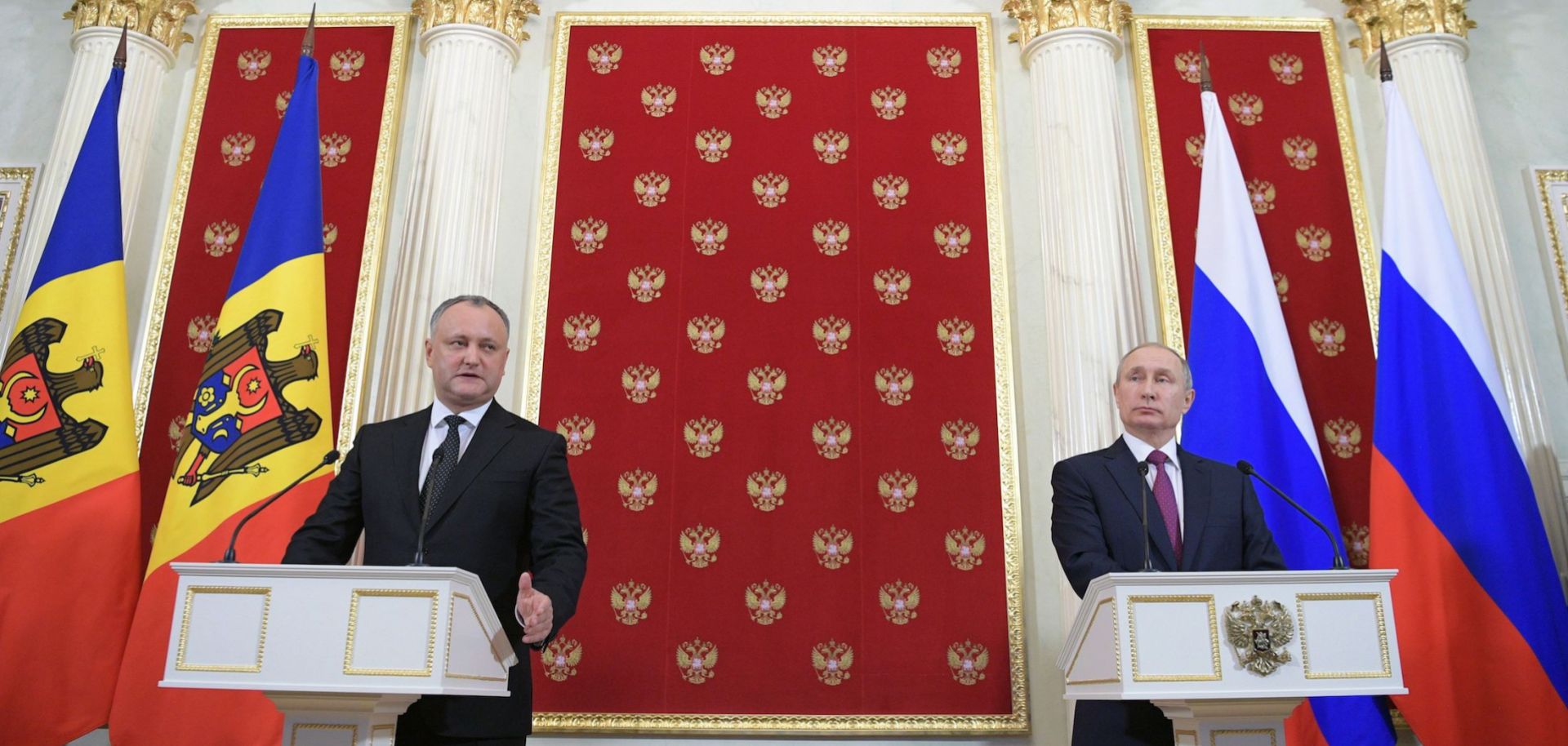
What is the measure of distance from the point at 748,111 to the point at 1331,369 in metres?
2.59

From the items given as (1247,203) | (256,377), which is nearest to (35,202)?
(256,377)

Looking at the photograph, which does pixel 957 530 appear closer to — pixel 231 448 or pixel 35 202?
pixel 231 448

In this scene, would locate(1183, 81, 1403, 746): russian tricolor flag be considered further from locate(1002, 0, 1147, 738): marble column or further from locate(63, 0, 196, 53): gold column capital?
locate(63, 0, 196, 53): gold column capital

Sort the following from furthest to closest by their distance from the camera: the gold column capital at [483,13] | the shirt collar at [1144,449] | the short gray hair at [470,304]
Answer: the gold column capital at [483,13], the shirt collar at [1144,449], the short gray hair at [470,304]

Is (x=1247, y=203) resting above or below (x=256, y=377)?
above

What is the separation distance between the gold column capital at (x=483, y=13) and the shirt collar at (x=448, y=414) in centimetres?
303

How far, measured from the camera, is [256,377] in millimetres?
4070

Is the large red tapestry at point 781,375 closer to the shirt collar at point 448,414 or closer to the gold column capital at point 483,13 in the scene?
the gold column capital at point 483,13

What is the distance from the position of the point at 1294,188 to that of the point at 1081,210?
998 mm

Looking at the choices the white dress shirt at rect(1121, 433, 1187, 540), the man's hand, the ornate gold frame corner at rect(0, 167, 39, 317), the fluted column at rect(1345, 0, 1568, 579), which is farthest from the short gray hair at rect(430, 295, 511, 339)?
the fluted column at rect(1345, 0, 1568, 579)

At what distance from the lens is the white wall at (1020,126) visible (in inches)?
195

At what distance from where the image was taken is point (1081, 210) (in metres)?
4.89

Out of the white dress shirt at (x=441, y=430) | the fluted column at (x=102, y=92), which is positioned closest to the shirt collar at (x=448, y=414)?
the white dress shirt at (x=441, y=430)

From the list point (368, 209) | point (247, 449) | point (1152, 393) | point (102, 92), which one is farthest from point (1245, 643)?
point (102, 92)
